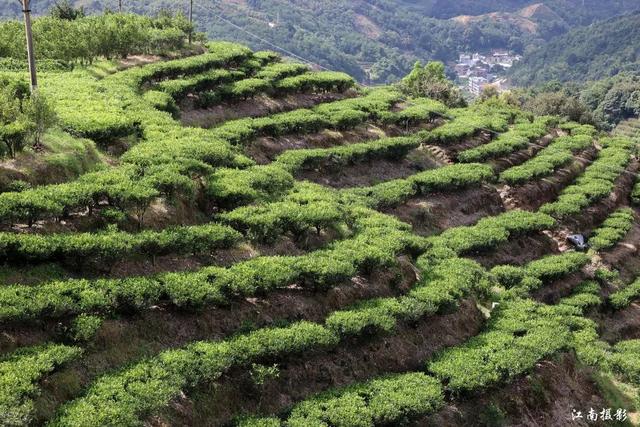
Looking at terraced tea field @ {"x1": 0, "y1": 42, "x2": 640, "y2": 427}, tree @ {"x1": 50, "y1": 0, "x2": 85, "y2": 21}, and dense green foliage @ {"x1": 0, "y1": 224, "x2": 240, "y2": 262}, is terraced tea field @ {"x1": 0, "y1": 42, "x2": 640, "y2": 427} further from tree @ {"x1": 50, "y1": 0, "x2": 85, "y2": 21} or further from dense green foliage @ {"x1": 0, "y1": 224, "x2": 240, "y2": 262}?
tree @ {"x1": 50, "y1": 0, "x2": 85, "y2": 21}

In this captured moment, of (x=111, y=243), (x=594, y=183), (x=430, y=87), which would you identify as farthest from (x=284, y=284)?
(x=430, y=87)

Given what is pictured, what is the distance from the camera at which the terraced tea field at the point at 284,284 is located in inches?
594

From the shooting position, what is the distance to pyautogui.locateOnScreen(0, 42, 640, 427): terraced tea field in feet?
49.5

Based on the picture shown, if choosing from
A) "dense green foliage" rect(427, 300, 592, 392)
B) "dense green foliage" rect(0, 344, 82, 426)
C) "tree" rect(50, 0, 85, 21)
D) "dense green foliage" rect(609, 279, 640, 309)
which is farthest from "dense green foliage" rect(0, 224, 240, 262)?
"tree" rect(50, 0, 85, 21)

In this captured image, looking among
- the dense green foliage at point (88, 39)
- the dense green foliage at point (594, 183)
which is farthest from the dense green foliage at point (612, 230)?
the dense green foliage at point (88, 39)

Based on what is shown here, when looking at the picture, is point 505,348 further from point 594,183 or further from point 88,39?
point 88,39

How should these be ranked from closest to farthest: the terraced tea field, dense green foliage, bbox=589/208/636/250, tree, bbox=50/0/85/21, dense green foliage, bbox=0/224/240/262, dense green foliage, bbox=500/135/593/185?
the terraced tea field
dense green foliage, bbox=0/224/240/262
dense green foliage, bbox=589/208/636/250
dense green foliage, bbox=500/135/593/185
tree, bbox=50/0/85/21

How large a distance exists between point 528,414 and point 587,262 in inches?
689

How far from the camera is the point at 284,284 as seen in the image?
63.9 feet

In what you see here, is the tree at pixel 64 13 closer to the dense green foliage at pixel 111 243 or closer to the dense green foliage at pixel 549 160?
the dense green foliage at pixel 111 243

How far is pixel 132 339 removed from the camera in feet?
→ 53.4

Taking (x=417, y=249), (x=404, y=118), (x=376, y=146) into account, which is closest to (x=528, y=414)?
(x=417, y=249)

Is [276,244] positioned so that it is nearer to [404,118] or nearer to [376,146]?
[376,146]

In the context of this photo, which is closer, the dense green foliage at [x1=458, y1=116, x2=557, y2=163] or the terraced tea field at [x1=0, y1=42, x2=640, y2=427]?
the terraced tea field at [x1=0, y1=42, x2=640, y2=427]
